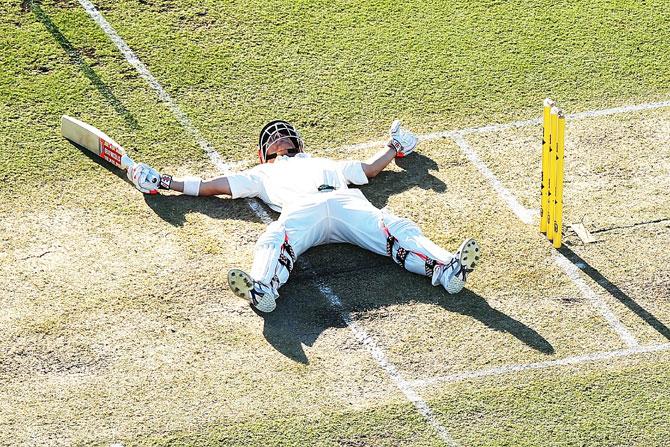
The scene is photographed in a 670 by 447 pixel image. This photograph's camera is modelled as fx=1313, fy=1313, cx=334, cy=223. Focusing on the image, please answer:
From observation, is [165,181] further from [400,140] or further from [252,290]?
[400,140]

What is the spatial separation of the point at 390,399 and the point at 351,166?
2.97m

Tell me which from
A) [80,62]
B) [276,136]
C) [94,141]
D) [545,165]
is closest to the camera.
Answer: [545,165]

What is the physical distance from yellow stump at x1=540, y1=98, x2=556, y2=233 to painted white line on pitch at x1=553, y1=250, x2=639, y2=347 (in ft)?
1.10

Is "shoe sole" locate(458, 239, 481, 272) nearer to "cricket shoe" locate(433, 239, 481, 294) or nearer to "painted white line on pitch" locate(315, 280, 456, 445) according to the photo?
"cricket shoe" locate(433, 239, 481, 294)

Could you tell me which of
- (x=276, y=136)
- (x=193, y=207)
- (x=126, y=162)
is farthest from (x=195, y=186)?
(x=276, y=136)

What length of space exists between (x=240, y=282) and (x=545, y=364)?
248cm

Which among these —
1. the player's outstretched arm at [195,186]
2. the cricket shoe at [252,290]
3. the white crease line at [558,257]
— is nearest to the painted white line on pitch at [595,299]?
the white crease line at [558,257]

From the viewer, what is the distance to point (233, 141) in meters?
13.1

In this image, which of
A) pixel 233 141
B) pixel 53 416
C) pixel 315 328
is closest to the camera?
pixel 53 416

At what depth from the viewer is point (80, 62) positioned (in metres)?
14.2

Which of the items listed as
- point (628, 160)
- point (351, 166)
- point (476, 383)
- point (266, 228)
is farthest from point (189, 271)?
point (628, 160)

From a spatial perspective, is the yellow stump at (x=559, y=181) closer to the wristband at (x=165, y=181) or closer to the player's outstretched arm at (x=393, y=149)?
the player's outstretched arm at (x=393, y=149)

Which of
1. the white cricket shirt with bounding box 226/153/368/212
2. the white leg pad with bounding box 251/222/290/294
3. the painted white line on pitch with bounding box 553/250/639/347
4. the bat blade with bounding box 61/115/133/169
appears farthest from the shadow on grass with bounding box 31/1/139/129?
the painted white line on pitch with bounding box 553/250/639/347

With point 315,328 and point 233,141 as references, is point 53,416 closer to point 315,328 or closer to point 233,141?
point 315,328
